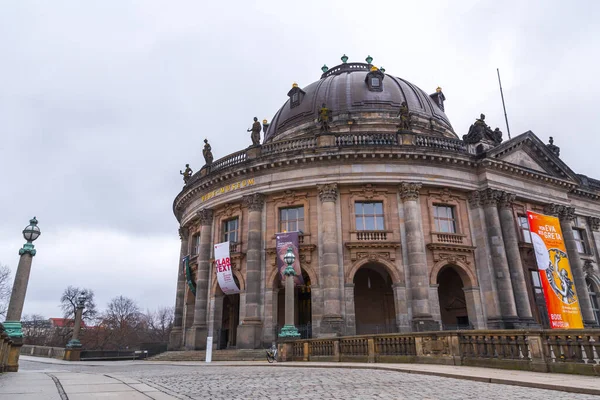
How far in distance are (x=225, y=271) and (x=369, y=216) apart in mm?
9507

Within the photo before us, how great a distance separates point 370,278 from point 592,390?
21.6 meters

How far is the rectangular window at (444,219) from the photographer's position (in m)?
25.9

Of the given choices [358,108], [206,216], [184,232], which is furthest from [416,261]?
[184,232]

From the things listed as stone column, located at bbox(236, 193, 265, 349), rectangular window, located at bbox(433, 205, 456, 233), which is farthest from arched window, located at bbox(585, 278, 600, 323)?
stone column, located at bbox(236, 193, 265, 349)

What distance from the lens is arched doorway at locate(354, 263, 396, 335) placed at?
26844 millimetres

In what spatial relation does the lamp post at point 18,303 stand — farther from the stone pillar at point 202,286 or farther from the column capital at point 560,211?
the column capital at point 560,211

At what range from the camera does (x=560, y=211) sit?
29766mm

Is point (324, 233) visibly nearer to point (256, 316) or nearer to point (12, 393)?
point (256, 316)

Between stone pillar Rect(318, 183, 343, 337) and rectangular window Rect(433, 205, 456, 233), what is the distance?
6.38 m

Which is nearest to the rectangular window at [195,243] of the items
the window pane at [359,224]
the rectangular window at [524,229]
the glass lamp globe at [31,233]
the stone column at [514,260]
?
the window pane at [359,224]

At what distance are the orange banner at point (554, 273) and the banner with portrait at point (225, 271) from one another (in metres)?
18.2

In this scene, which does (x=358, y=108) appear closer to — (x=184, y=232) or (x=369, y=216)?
(x=369, y=216)

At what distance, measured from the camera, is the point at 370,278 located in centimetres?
2794

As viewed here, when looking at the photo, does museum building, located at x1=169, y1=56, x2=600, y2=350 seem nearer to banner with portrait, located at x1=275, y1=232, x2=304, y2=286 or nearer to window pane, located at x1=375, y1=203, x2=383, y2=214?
window pane, located at x1=375, y1=203, x2=383, y2=214
